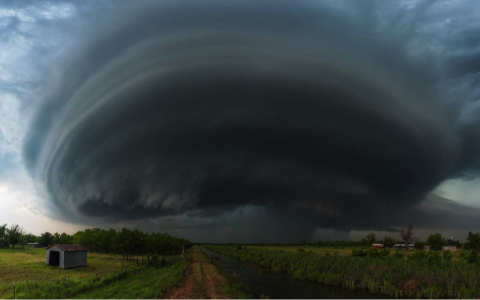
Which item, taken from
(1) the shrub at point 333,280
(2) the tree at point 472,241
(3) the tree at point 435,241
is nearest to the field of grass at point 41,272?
(1) the shrub at point 333,280

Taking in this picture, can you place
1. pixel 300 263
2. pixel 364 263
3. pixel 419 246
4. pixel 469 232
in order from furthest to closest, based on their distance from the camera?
pixel 419 246
pixel 469 232
pixel 300 263
pixel 364 263

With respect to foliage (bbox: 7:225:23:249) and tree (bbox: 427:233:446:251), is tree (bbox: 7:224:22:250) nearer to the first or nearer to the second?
foliage (bbox: 7:225:23:249)

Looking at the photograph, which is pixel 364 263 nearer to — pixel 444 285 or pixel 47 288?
pixel 444 285

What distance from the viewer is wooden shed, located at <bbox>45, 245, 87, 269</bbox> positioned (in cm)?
6412

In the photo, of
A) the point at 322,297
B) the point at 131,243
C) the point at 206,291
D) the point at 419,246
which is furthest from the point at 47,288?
the point at 419,246

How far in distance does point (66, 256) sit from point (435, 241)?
18767 cm

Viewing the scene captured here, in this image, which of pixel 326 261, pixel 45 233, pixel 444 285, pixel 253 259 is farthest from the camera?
pixel 45 233

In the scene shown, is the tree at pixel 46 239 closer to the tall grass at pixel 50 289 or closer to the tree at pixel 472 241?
the tall grass at pixel 50 289

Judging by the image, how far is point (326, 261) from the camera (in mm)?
61812

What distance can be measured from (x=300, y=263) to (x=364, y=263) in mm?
18347

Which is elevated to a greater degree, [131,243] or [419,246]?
[131,243]

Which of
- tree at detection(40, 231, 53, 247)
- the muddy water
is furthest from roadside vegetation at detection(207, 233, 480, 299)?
tree at detection(40, 231, 53, 247)

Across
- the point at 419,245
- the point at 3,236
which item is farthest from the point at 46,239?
the point at 419,245

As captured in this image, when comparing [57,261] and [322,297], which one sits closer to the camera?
[322,297]
